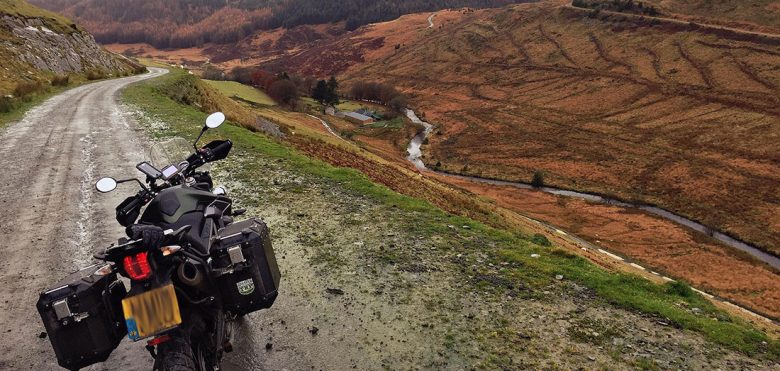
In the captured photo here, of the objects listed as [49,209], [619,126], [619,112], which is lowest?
[619,126]

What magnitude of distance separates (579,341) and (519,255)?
3.03 meters

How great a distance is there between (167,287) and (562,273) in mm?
7846

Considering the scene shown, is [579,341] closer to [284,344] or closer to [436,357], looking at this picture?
[436,357]

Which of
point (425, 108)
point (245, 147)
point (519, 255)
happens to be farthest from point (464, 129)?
point (519, 255)

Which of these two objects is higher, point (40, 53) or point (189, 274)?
point (40, 53)

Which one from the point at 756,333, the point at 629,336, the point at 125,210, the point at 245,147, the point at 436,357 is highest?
the point at 125,210

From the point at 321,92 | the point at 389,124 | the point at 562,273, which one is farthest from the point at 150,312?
the point at 321,92

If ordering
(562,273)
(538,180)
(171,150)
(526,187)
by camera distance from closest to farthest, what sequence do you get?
(171,150) → (562,273) → (538,180) → (526,187)

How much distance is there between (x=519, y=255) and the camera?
10.1 m

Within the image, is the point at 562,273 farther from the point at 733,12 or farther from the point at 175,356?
the point at 733,12

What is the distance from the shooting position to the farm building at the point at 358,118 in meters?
92.4

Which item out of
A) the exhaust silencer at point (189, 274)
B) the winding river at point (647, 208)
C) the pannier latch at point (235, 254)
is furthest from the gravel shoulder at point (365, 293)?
the winding river at point (647, 208)

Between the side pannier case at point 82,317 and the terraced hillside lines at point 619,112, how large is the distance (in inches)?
2119

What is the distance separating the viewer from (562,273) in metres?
9.44
